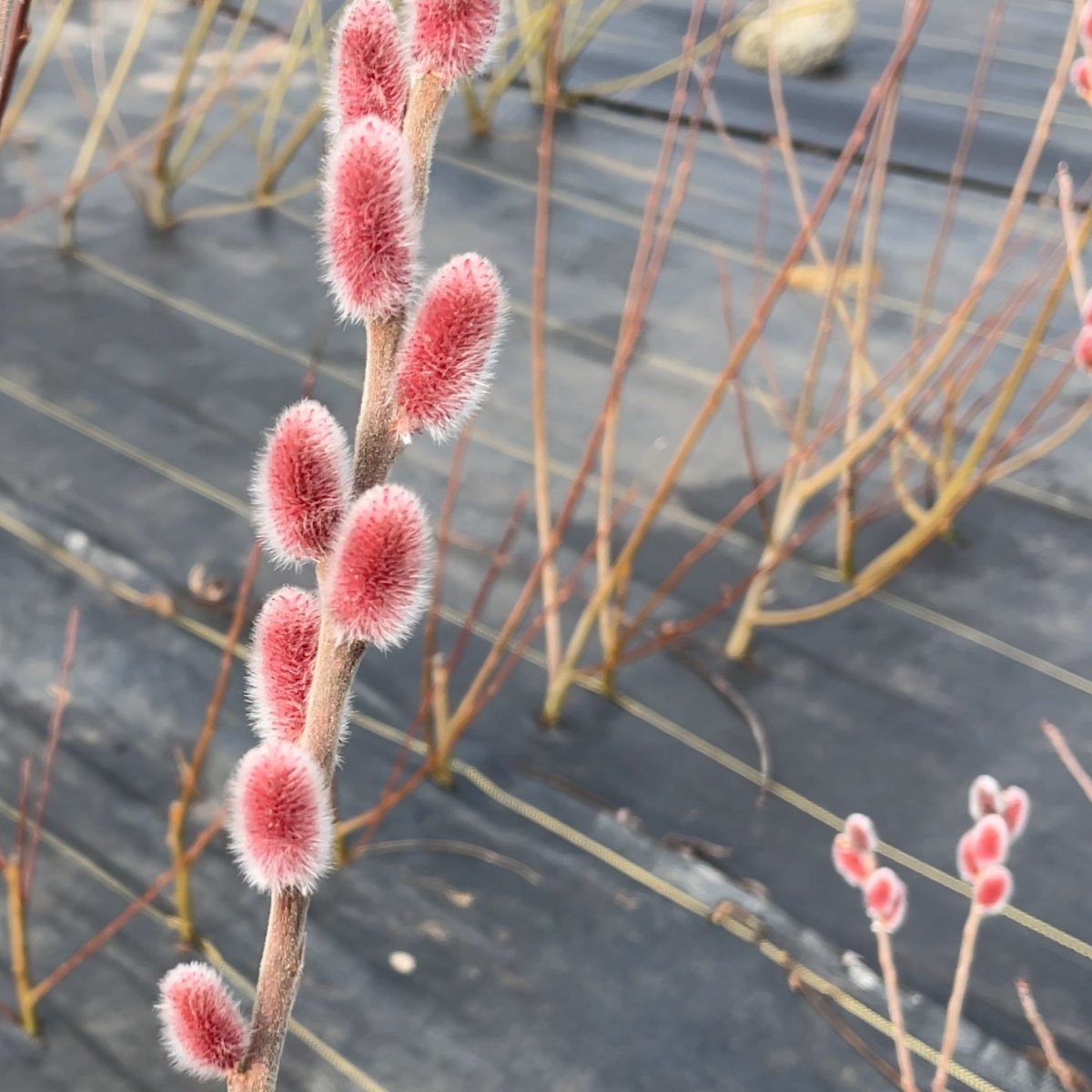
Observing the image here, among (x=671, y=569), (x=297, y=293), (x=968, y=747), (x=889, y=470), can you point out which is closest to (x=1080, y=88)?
(x=968, y=747)

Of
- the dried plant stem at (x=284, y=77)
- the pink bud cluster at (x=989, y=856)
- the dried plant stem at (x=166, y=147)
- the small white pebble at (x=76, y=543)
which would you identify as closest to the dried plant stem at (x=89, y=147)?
the dried plant stem at (x=166, y=147)

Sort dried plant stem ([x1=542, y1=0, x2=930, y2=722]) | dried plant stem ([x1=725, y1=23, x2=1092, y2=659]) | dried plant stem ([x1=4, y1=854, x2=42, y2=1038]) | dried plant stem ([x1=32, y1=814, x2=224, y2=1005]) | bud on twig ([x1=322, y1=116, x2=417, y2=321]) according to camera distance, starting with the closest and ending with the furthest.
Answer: bud on twig ([x1=322, y1=116, x2=417, y2=321])
dried plant stem ([x1=542, y1=0, x2=930, y2=722])
dried plant stem ([x1=4, y1=854, x2=42, y2=1038])
dried plant stem ([x1=32, y1=814, x2=224, y2=1005])
dried plant stem ([x1=725, y1=23, x2=1092, y2=659])

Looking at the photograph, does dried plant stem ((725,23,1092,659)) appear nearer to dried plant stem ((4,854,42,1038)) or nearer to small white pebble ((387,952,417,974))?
small white pebble ((387,952,417,974))

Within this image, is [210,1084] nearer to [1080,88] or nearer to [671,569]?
[671,569]

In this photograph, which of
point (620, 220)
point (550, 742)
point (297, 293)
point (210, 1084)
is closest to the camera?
point (210, 1084)

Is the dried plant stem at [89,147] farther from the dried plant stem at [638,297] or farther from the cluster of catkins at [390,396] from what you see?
the cluster of catkins at [390,396]

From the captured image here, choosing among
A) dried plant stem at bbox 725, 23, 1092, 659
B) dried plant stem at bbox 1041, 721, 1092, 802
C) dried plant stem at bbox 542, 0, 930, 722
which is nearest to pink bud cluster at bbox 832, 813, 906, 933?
dried plant stem at bbox 1041, 721, 1092, 802
